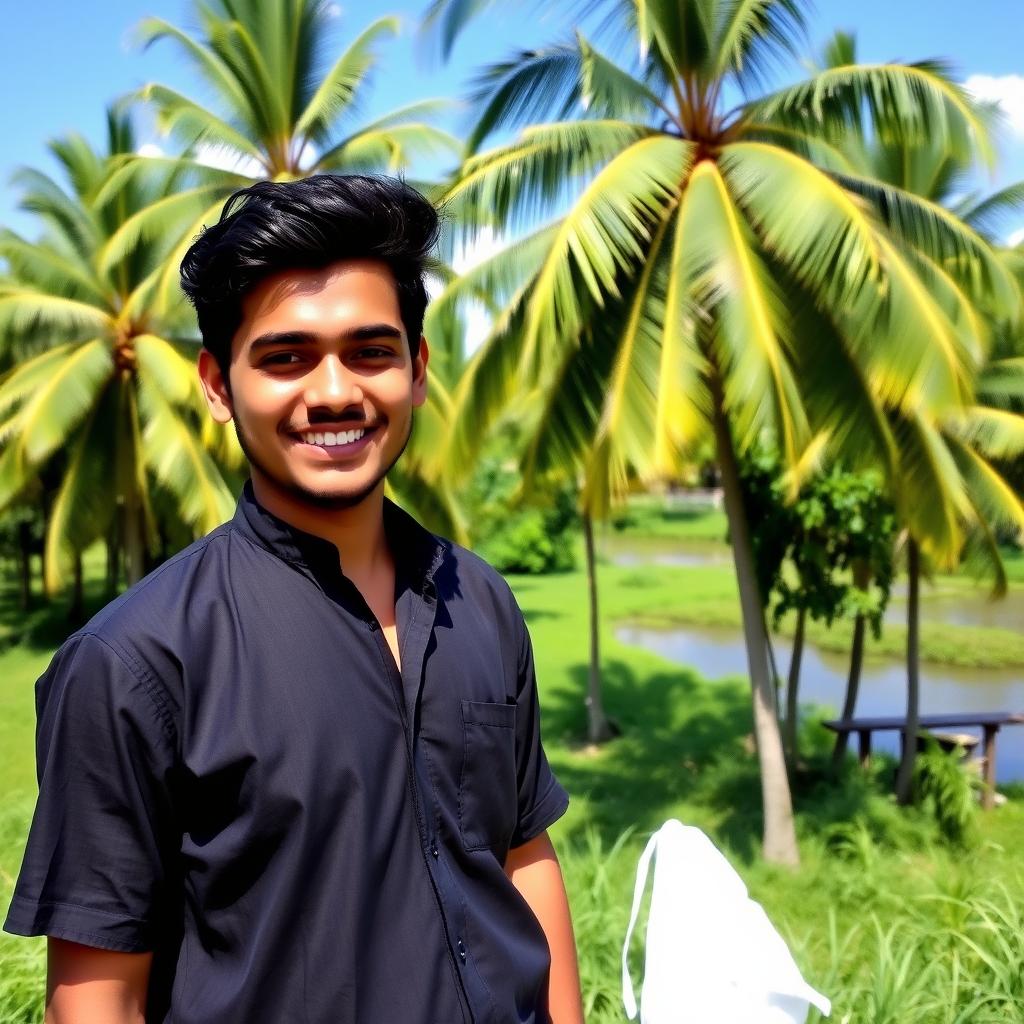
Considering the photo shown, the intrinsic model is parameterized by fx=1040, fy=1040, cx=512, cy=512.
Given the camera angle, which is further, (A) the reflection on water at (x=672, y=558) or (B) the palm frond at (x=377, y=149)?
(A) the reflection on water at (x=672, y=558)

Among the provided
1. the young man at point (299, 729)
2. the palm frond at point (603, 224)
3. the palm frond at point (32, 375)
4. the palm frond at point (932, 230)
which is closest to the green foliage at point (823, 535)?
the palm frond at point (932, 230)

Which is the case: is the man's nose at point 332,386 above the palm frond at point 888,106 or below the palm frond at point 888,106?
below

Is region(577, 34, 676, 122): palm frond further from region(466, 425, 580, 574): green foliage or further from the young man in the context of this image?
region(466, 425, 580, 574): green foliage

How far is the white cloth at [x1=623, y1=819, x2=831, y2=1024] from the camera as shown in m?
2.25

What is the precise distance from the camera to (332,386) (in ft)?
4.62

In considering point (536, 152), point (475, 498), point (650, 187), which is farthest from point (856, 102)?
point (475, 498)

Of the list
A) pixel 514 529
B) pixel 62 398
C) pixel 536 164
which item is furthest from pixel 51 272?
pixel 514 529

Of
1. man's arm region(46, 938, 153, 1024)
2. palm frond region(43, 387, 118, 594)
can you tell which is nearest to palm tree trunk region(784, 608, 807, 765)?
palm frond region(43, 387, 118, 594)

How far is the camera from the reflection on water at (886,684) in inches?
625

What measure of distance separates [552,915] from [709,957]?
744 millimetres

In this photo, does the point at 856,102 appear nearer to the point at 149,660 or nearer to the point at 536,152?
the point at 536,152

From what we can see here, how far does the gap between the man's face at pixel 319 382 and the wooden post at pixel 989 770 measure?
40.1ft

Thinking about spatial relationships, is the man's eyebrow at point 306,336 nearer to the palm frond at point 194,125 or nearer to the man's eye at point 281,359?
the man's eye at point 281,359

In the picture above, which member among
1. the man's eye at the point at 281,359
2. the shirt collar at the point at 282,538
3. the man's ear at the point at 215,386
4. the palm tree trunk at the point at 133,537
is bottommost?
the palm tree trunk at the point at 133,537
